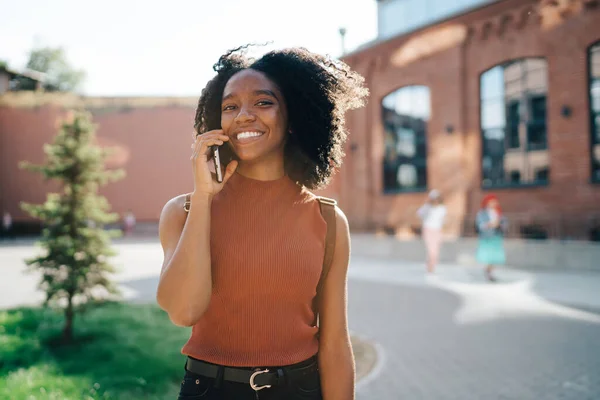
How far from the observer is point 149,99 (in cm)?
3161

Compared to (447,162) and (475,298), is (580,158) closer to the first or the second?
(447,162)

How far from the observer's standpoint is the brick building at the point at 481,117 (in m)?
14.6

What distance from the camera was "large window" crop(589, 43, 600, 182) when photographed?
47.4ft

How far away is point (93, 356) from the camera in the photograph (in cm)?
561

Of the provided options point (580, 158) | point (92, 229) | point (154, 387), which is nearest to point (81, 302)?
point (92, 229)

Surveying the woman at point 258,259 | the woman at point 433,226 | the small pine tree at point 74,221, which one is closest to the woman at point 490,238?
the woman at point 433,226

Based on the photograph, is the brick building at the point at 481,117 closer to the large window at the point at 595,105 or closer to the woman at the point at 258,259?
the large window at the point at 595,105

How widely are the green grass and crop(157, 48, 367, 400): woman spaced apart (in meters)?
3.17

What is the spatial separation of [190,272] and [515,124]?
17.0 m

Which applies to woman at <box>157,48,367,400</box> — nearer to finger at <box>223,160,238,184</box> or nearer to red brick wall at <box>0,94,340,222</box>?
finger at <box>223,160,238,184</box>

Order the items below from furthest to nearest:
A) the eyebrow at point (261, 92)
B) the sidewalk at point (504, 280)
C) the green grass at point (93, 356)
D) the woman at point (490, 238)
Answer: the woman at point (490, 238), the sidewalk at point (504, 280), the green grass at point (93, 356), the eyebrow at point (261, 92)

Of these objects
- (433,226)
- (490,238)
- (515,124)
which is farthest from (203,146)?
(515,124)

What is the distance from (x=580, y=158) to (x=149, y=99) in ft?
83.0

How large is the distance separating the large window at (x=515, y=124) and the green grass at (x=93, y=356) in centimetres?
1281
